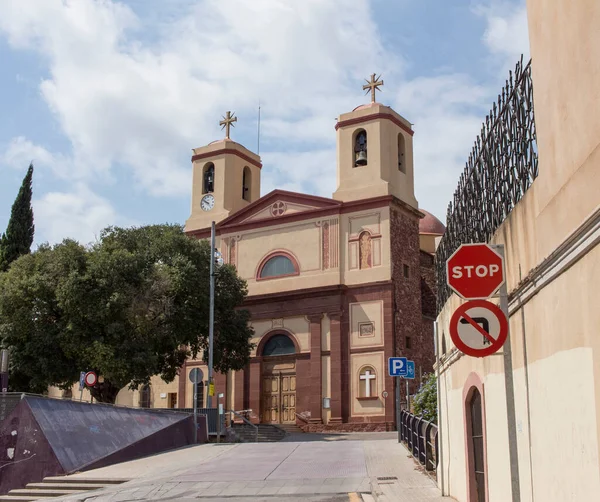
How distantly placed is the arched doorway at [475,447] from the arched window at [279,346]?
27.8 m

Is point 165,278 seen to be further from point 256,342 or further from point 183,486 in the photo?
point 183,486

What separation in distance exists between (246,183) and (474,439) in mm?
36399

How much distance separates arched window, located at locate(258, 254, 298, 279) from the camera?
130 ft

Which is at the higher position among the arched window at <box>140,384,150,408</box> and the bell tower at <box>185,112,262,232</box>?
the bell tower at <box>185,112,262,232</box>

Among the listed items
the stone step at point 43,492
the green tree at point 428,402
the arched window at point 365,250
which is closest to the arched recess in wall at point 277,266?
the arched window at point 365,250

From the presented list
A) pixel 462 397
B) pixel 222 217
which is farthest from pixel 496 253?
pixel 222 217

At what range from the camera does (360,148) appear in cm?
3909

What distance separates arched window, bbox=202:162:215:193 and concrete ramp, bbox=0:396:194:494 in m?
23.1

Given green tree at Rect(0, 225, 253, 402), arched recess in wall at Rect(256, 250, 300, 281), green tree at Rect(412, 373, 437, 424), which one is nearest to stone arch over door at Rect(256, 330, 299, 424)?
arched recess in wall at Rect(256, 250, 300, 281)

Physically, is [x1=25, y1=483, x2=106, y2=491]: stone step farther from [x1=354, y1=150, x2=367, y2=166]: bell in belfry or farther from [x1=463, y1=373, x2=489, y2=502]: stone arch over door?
[x1=354, y1=150, x2=367, y2=166]: bell in belfry

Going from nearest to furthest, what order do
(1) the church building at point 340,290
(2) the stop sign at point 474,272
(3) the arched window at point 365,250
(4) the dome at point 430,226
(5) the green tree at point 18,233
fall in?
(2) the stop sign at point 474,272
(1) the church building at point 340,290
(3) the arched window at point 365,250
(5) the green tree at point 18,233
(4) the dome at point 430,226

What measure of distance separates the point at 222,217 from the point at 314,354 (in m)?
10.2

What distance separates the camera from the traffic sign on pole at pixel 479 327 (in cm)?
628

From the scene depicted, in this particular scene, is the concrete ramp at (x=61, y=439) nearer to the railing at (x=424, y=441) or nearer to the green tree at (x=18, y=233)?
the railing at (x=424, y=441)
